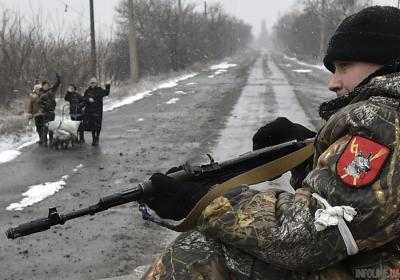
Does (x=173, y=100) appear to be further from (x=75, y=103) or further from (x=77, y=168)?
(x=77, y=168)

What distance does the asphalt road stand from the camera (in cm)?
533

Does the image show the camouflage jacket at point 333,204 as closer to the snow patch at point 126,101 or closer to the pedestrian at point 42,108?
the pedestrian at point 42,108

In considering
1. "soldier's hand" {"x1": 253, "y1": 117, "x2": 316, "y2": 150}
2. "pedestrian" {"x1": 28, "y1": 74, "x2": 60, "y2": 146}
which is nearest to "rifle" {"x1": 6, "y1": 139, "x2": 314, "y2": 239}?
"soldier's hand" {"x1": 253, "y1": 117, "x2": 316, "y2": 150}

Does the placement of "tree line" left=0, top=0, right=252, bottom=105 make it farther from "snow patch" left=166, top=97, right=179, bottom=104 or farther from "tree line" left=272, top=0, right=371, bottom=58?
"tree line" left=272, top=0, right=371, bottom=58

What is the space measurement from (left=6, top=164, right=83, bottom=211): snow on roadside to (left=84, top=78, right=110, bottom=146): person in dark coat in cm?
280

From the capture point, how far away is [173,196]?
4.91 ft

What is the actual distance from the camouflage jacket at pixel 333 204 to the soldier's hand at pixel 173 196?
0.06 meters

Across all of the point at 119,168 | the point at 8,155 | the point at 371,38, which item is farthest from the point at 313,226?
the point at 8,155

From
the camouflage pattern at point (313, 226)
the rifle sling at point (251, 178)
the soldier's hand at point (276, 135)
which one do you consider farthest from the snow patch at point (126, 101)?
the camouflage pattern at point (313, 226)

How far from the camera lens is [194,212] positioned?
148cm

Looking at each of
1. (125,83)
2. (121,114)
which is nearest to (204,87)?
(125,83)

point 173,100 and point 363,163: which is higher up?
point 363,163

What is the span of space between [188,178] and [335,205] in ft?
1.61

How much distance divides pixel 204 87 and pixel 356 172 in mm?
24230
